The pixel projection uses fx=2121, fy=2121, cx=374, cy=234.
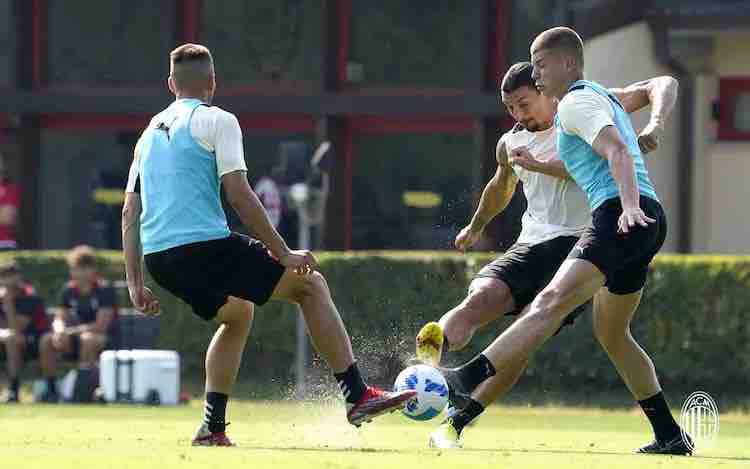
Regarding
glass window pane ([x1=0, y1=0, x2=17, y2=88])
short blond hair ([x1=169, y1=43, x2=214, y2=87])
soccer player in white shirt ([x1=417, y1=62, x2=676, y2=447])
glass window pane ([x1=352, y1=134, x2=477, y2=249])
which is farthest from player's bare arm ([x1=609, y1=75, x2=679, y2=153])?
glass window pane ([x1=0, y1=0, x2=17, y2=88])

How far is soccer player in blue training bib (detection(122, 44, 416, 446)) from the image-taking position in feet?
33.4

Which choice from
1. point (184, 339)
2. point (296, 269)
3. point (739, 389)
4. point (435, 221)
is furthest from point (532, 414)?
point (296, 269)

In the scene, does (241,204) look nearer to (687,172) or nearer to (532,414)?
(532,414)

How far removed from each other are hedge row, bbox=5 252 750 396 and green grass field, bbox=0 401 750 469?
692 mm

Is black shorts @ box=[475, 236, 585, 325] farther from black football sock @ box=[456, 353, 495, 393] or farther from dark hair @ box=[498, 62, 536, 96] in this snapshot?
black football sock @ box=[456, 353, 495, 393]

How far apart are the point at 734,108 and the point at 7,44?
334 inches

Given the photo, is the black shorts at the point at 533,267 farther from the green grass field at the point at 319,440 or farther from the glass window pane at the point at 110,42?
the glass window pane at the point at 110,42

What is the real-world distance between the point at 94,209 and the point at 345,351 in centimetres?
1497

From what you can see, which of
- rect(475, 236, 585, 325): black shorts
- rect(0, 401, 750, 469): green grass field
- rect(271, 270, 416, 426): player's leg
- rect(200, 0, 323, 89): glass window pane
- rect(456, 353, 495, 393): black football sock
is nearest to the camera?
rect(0, 401, 750, 469): green grass field

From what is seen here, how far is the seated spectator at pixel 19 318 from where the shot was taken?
19.6 m

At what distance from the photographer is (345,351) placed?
10453 millimetres

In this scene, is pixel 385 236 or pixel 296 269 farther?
pixel 385 236

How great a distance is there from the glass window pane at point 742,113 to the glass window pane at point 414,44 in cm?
297

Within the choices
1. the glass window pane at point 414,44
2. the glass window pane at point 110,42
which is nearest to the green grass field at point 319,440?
the glass window pane at point 414,44
